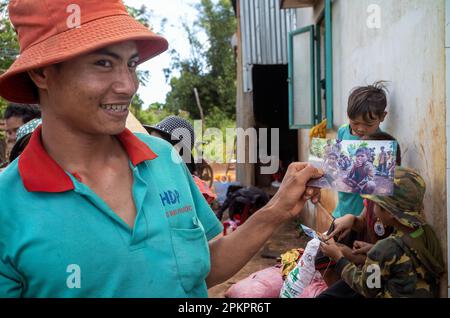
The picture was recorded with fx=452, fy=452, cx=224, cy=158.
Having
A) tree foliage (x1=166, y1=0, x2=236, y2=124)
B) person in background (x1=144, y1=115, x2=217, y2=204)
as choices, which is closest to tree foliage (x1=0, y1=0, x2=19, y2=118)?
person in background (x1=144, y1=115, x2=217, y2=204)

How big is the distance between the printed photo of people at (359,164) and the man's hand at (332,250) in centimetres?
63

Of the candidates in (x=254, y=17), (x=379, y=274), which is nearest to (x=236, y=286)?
(x=379, y=274)

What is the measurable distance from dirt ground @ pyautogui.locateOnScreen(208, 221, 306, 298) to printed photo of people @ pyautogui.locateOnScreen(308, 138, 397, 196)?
2.94 m

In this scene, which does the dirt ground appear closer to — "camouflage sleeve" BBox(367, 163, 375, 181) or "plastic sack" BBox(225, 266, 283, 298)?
"plastic sack" BBox(225, 266, 283, 298)

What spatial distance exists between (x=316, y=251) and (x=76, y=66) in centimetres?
162

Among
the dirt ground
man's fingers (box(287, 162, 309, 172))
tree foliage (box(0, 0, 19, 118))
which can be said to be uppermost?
tree foliage (box(0, 0, 19, 118))

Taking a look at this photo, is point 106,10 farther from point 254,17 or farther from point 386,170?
point 254,17

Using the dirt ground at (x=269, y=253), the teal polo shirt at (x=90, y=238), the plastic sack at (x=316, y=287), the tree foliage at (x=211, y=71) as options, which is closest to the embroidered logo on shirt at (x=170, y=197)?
the teal polo shirt at (x=90, y=238)

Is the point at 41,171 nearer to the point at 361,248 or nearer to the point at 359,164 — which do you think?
the point at 359,164

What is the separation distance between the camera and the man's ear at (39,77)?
1.17 metres

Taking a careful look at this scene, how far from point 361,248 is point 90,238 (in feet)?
5.16

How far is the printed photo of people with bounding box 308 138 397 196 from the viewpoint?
5.32ft

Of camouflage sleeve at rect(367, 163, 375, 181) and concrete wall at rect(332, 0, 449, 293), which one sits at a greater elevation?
concrete wall at rect(332, 0, 449, 293)

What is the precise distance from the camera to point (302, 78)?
18.5 ft
